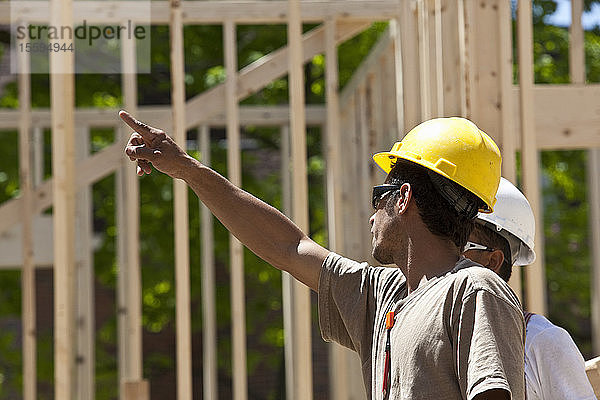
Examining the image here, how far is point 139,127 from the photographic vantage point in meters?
2.06

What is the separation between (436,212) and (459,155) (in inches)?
5.2

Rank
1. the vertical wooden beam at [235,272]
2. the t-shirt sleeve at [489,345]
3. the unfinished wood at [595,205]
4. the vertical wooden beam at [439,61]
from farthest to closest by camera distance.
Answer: the unfinished wood at [595,205] < the vertical wooden beam at [235,272] < the vertical wooden beam at [439,61] < the t-shirt sleeve at [489,345]

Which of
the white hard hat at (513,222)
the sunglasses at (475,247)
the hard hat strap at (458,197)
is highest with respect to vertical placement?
the hard hat strap at (458,197)

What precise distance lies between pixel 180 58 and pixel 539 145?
168 cm

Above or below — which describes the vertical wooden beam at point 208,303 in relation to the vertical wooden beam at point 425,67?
below

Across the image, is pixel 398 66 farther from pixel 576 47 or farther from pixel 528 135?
pixel 528 135

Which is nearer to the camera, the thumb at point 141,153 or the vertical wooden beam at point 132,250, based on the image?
the thumb at point 141,153

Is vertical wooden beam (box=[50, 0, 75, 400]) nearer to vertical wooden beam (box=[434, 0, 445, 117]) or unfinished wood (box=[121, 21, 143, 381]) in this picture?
unfinished wood (box=[121, 21, 143, 381])

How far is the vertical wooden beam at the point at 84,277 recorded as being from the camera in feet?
21.4

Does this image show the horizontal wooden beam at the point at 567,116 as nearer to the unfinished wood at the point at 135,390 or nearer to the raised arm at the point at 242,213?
the raised arm at the point at 242,213

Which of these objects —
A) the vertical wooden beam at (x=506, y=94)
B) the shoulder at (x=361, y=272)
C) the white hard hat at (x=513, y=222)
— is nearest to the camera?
the shoulder at (x=361, y=272)

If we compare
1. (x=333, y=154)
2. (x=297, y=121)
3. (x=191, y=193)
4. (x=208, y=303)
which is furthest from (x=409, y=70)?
(x=191, y=193)

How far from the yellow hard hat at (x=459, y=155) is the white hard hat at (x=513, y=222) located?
1.23 ft

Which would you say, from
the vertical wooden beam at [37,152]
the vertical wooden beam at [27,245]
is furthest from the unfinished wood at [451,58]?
the vertical wooden beam at [37,152]
